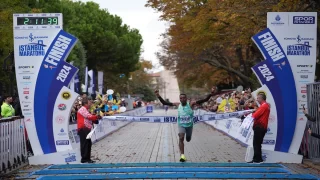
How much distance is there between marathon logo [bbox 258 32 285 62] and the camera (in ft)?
41.6

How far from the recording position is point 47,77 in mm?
12859

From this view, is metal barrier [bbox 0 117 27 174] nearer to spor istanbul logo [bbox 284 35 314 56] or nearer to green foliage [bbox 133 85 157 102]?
spor istanbul logo [bbox 284 35 314 56]

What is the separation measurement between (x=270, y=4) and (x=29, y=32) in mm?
9373

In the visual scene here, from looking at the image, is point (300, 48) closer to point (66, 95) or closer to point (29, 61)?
point (66, 95)

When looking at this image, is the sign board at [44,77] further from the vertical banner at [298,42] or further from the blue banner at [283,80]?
the vertical banner at [298,42]

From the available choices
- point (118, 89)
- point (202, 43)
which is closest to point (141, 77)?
point (118, 89)

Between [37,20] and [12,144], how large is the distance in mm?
3378

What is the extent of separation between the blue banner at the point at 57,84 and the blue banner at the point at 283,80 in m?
5.05

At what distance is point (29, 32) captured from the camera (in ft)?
41.9

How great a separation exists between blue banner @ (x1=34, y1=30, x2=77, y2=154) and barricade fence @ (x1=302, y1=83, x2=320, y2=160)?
21.2 ft

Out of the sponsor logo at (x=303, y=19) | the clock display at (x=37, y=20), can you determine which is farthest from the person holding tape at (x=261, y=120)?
the clock display at (x=37, y=20)

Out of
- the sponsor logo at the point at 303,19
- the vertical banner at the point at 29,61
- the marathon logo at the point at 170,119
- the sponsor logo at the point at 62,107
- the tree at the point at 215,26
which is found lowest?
the marathon logo at the point at 170,119

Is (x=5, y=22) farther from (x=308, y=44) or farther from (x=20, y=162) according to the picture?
(x=308, y=44)

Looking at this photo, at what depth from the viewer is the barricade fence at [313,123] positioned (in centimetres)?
1266
